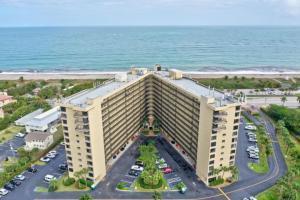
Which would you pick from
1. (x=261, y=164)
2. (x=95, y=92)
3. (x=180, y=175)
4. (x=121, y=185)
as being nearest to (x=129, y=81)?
(x=95, y=92)

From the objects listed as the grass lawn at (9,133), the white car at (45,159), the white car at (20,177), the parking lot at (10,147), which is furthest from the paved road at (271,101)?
the grass lawn at (9,133)

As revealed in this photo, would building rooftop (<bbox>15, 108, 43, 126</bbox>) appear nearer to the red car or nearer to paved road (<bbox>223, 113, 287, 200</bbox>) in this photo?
the red car

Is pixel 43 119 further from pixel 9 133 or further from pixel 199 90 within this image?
pixel 199 90

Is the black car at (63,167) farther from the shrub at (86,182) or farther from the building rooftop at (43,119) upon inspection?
the building rooftop at (43,119)

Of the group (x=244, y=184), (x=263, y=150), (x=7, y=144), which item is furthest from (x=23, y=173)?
(x=263, y=150)

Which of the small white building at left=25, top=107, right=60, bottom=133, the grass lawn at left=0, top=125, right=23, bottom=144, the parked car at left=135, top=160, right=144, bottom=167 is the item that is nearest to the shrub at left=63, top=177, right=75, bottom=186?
the parked car at left=135, top=160, right=144, bottom=167

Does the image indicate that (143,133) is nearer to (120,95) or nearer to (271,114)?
(120,95)
